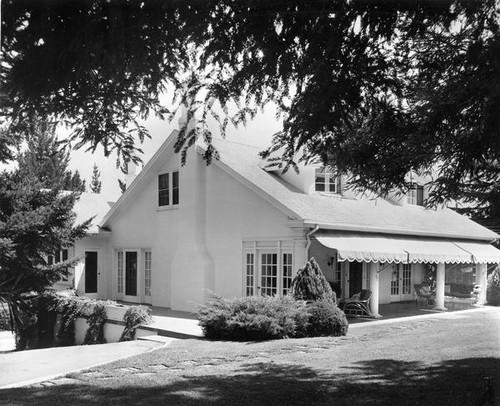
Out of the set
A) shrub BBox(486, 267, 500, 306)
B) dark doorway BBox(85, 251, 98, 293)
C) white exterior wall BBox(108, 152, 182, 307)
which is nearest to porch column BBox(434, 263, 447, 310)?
shrub BBox(486, 267, 500, 306)

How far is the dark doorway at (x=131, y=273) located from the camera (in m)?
23.3

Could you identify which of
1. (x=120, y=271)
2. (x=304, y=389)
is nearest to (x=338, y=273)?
(x=120, y=271)

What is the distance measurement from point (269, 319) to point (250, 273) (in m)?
5.85

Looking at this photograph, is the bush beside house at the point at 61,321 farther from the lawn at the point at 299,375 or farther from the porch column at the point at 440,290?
the porch column at the point at 440,290

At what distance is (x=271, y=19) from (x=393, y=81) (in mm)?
1731

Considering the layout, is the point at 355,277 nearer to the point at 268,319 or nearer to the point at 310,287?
the point at 310,287

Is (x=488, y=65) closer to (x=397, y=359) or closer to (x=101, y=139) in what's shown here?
(x=101, y=139)

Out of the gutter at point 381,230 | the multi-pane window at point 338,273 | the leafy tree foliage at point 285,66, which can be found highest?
the leafy tree foliage at point 285,66

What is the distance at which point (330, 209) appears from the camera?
18234mm

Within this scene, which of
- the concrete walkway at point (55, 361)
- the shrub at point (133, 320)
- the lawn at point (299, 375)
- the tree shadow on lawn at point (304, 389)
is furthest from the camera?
the shrub at point (133, 320)

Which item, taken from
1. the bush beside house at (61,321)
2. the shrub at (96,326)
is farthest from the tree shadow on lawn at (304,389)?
the shrub at (96,326)

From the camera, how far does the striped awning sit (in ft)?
54.4

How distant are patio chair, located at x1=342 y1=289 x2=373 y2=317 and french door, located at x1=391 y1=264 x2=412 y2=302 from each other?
16.2 feet

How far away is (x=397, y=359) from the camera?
10117mm
